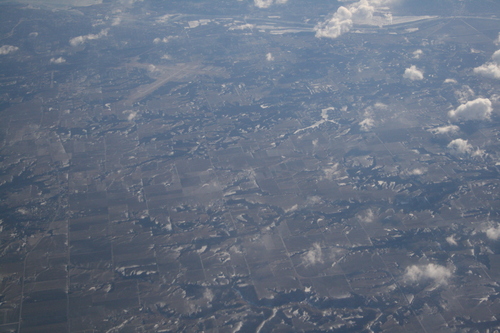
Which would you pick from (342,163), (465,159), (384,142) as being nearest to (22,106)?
(342,163)

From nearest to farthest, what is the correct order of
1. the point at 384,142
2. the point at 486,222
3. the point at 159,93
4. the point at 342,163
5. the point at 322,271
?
the point at 322,271 → the point at 486,222 → the point at 342,163 → the point at 384,142 → the point at 159,93

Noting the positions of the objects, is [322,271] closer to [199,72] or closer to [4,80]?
[199,72]

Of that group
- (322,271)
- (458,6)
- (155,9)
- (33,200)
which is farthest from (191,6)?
(322,271)

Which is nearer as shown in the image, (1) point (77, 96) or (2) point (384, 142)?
(2) point (384, 142)

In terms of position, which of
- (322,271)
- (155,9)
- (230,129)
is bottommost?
(322,271)

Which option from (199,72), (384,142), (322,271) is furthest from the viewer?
(199,72)

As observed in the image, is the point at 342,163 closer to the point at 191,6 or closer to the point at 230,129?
the point at 230,129

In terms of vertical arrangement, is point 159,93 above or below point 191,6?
below

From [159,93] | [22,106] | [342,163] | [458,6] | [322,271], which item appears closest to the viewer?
[322,271]

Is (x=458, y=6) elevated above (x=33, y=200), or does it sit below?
above
